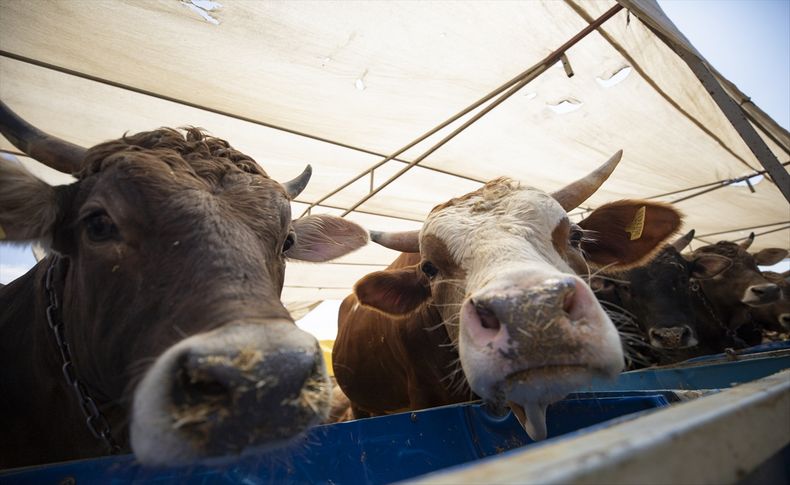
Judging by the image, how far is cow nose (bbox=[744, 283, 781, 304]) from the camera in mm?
4973

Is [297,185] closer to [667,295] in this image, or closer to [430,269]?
[430,269]

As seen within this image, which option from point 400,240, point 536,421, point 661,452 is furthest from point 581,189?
point 661,452

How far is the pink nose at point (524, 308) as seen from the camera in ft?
4.22

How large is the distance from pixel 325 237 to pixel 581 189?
179cm

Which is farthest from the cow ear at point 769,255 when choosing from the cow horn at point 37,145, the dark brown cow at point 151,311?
the cow horn at point 37,145

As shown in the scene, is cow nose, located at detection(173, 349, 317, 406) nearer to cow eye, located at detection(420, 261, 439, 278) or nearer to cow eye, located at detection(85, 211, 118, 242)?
cow eye, located at detection(85, 211, 118, 242)

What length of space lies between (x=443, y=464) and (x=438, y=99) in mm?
3405

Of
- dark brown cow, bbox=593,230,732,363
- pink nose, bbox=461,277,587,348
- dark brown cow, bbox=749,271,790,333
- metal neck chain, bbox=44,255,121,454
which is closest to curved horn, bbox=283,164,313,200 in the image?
metal neck chain, bbox=44,255,121,454

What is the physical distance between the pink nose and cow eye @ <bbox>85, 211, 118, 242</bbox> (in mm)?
1351

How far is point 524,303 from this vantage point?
131 centimetres

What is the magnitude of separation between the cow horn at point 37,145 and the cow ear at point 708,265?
621 cm

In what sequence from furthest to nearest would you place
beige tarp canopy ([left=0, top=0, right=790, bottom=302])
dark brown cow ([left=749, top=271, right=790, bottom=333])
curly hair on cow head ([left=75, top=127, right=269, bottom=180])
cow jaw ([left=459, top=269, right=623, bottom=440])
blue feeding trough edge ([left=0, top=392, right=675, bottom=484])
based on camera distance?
dark brown cow ([left=749, top=271, right=790, bottom=333]) < beige tarp canopy ([left=0, top=0, right=790, bottom=302]) < blue feeding trough edge ([left=0, top=392, right=675, bottom=484]) < curly hair on cow head ([left=75, top=127, right=269, bottom=180]) < cow jaw ([left=459, top=269, right=623, bottom=440])

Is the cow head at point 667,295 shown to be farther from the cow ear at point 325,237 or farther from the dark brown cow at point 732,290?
the cow ear at point 325,237

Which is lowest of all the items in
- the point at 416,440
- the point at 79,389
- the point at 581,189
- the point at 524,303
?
the point at 416,440
